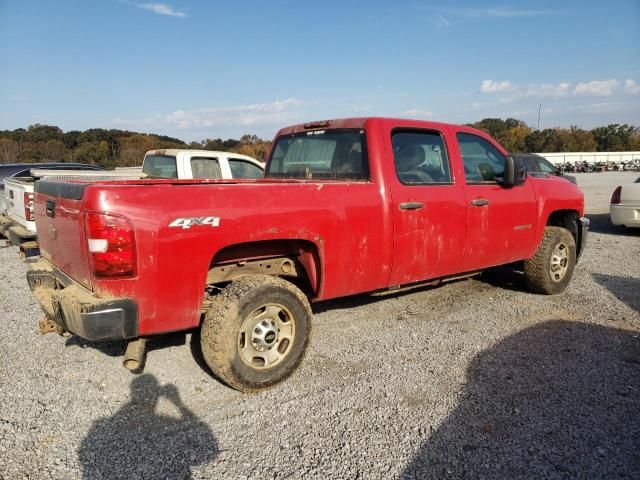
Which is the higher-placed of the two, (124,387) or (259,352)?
(259,352)

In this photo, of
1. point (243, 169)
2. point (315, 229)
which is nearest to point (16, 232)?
point (243, 169)

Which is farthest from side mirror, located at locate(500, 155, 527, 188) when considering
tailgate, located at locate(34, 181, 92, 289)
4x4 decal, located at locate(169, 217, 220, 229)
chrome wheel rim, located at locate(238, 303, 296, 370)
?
tailgate, located at locate(34, 181, 92, 289)

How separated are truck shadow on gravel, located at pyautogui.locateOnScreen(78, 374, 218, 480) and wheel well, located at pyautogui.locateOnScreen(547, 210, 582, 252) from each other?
16.4 feet

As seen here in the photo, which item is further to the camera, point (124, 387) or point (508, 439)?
point (124, 387)

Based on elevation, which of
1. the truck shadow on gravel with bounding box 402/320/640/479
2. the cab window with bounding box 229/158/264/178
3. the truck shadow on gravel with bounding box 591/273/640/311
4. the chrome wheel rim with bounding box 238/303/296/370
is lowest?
the truck shadow on gravel with bounding box 402/320/640/479

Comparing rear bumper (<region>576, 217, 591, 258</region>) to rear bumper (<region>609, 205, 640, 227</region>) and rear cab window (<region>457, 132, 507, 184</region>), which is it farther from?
rear bumper (<region>609, 205, 640, 227</region>)

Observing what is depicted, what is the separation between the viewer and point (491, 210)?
4605 mm

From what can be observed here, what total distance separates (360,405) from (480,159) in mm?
2987

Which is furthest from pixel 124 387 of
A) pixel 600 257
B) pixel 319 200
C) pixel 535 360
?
pixel 600 257

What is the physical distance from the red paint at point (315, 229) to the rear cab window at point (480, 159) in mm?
107

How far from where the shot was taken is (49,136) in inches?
1614

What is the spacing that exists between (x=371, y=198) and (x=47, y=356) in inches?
121

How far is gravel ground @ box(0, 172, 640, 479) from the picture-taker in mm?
2523

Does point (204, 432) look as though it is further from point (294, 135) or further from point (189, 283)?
point (294, 135)
